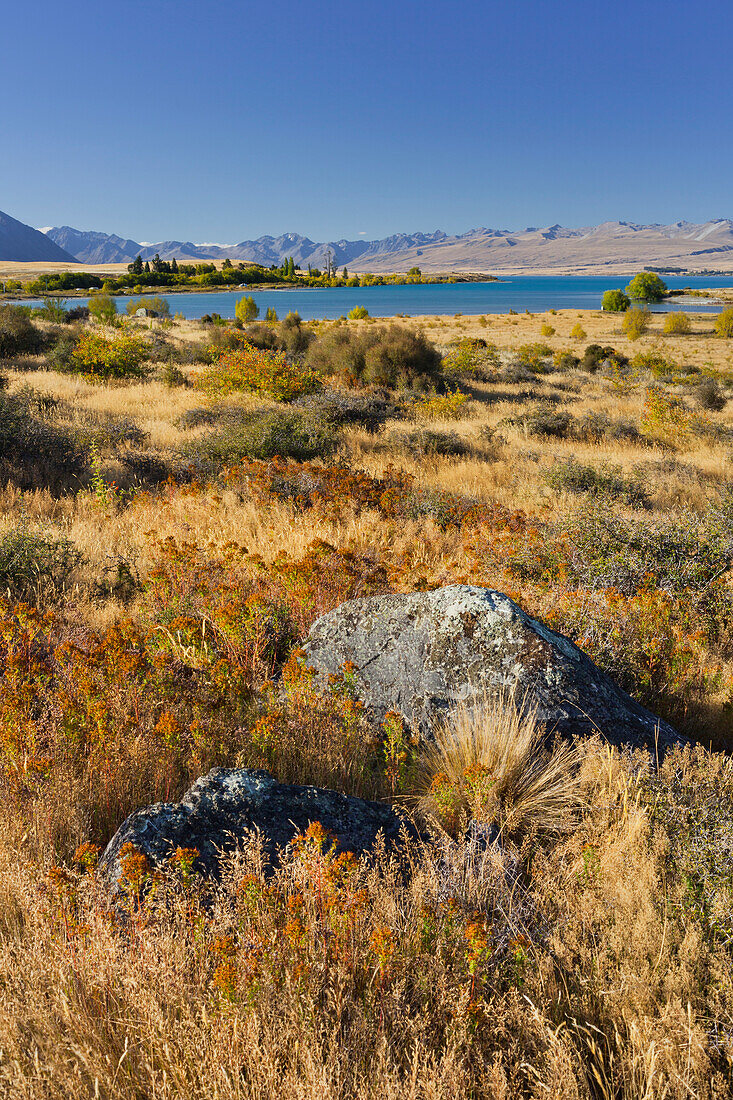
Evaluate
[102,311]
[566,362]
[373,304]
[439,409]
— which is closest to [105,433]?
[439,409]

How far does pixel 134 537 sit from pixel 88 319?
36.7 metres

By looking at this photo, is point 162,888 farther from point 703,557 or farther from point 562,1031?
point 703,557

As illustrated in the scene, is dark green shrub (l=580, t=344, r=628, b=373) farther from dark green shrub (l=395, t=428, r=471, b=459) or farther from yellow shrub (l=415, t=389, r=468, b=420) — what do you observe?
dark green shrub (l=395, t=428, r=471, b=459)

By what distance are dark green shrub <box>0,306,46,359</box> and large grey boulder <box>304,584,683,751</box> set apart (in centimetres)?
2239

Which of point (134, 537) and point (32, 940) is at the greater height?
point (134, 537)

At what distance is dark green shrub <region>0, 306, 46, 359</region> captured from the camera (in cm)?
2056

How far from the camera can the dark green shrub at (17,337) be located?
20562mm

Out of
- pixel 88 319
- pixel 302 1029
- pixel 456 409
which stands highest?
pixel 88 319

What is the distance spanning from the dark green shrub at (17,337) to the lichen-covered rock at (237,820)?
76.1 feet

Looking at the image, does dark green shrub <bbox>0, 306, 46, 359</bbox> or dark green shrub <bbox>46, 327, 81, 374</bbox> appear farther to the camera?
dark green shrub <bbox>0, 306, 46, 359</bbox>

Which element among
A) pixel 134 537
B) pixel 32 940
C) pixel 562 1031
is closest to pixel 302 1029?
pixel 562 1031

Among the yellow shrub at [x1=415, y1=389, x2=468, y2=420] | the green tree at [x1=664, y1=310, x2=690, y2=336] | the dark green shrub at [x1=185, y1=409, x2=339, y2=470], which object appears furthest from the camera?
the green tree at [x1=664, y1=310, x2=690, y2=336]

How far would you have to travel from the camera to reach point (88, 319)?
36.6 meters

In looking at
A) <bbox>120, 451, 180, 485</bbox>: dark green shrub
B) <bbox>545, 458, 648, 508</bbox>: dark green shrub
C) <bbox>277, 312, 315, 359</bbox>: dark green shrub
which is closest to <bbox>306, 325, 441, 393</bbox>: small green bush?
<bbox>277, 312, 315, 359</bbox>: dark green shrub
